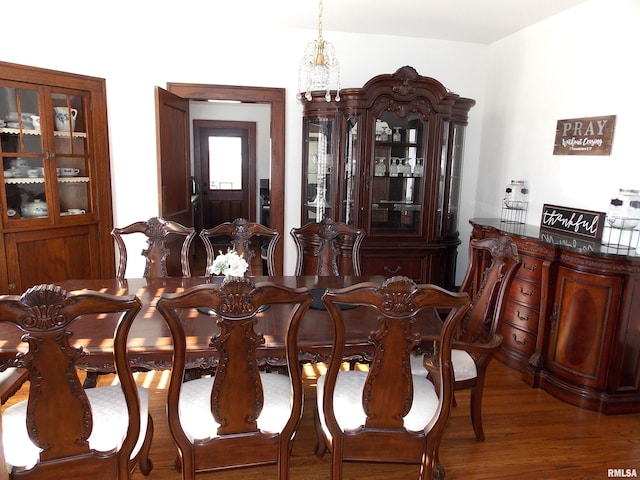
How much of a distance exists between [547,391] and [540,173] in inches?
67.4

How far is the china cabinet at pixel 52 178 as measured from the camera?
337 centimetres

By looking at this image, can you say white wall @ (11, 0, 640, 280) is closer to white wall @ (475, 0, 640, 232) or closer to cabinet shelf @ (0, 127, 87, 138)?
white wall @ (475, 0, 640, 232)

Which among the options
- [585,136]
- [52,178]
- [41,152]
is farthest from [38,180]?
[585,136]

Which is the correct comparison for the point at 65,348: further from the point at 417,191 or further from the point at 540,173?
the point at 540,173

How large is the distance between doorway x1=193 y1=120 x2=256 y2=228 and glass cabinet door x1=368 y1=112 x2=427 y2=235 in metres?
3.99

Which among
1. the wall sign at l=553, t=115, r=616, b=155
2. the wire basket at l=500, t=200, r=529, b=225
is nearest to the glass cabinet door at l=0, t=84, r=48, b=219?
the wire basket at l=500, t=200, r=529, b=225

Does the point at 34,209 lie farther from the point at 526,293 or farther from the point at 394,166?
the point at 526,293

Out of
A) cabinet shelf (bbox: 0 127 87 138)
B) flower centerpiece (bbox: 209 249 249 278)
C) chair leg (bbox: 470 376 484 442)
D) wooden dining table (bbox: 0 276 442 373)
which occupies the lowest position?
chair leg (bbox: 470 376 484 442)

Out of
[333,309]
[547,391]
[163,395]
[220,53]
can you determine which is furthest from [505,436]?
[220,53]

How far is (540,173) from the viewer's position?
11.6ft

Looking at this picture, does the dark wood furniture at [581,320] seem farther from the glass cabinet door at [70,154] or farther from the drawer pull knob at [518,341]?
the glass cabinet door at [70,154]

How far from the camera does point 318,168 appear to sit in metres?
3.93

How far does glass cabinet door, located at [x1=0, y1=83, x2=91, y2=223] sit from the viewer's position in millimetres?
3363

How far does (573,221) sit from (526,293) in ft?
2.06
